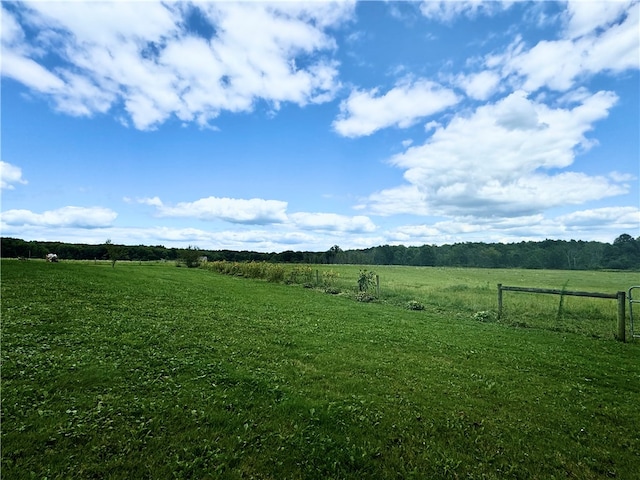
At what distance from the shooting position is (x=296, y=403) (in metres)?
5.92

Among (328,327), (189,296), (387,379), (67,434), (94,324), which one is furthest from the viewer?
(189,296)

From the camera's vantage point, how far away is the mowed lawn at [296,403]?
4391 millimetres

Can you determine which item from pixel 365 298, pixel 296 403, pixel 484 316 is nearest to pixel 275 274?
pixel 365 298

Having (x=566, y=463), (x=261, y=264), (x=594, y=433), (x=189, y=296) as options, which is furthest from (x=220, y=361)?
(x=261, y=264)

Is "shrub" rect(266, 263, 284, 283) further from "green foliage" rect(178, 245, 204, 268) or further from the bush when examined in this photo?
"green foliage" rect(178, 245, 204, 268)

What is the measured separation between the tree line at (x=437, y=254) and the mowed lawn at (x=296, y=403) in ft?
179

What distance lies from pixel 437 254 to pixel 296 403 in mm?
104491

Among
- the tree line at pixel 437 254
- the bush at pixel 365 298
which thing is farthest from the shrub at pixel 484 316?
the tree line at pixel 437 254

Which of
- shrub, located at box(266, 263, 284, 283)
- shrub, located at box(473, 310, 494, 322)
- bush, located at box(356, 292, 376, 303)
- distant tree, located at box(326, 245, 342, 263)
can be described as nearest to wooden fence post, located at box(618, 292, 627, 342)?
shrub, located at box(473, 310, 494, 322)

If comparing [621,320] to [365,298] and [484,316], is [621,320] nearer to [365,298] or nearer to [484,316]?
[484,316]

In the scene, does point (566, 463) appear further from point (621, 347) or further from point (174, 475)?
point (621, 347)

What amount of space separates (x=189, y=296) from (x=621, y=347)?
1830cm

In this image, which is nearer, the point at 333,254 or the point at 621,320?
the point at 621,320

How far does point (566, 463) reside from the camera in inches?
185
